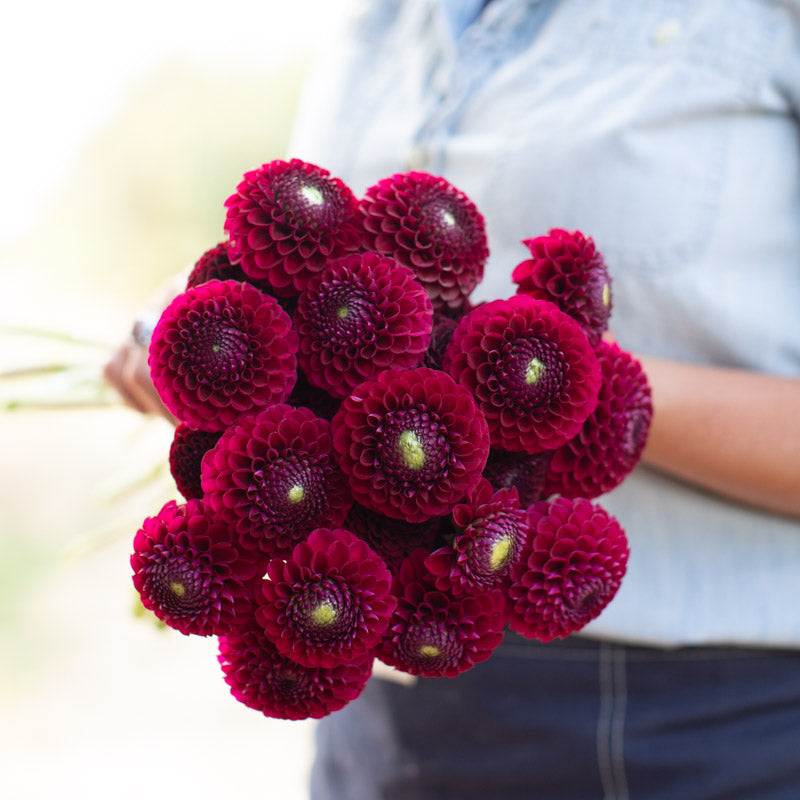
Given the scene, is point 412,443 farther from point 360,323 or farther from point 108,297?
point 108,297

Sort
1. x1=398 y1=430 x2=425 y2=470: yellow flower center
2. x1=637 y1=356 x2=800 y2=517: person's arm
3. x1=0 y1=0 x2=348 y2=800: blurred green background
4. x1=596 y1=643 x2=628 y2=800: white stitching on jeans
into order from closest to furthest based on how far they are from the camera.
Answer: x1=398 y1=430 x2=425 y2=470: yellow flower center → x1=637 y1=356 x2=800 y2=517: person's arm → x1=596 y1=643 x2=628 y2=800: white stitching on jeans → x1=0 y1=0 x2=348 y2=800: blurred green background

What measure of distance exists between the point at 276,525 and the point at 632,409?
0.64 ft

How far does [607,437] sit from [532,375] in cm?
8

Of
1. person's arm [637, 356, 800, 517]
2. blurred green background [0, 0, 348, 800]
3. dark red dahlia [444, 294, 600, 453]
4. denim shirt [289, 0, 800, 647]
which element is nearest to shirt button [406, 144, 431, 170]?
denim shirt [289, 0, 800, 647]

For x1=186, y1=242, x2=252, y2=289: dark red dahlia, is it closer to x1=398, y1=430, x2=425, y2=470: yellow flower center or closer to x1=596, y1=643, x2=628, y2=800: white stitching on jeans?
x1=398, y1=430, x2=425, y2=470: yellow flower center

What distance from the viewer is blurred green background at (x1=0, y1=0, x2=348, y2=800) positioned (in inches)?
80.8

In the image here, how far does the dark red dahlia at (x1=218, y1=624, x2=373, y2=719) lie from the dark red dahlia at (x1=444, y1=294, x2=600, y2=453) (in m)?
0.13

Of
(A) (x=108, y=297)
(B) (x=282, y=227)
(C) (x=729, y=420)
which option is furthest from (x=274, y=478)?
(A) (x=108, y=297)

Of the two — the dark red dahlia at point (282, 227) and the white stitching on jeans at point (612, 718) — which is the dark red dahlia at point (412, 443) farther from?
the white stitching on jeans at point (612, 718)

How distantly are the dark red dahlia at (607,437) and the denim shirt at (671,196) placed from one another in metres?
0.15

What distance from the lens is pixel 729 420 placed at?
58cm

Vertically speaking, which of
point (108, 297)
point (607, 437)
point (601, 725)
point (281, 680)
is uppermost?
point (607, 437)

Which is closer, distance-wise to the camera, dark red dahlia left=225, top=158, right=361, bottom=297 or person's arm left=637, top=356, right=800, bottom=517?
dark red dahlia left=225, top=158, right=361, bottom=297

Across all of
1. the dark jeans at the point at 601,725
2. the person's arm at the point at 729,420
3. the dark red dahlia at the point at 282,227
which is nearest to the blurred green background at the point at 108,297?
the dark jeans at the point at 601,725
